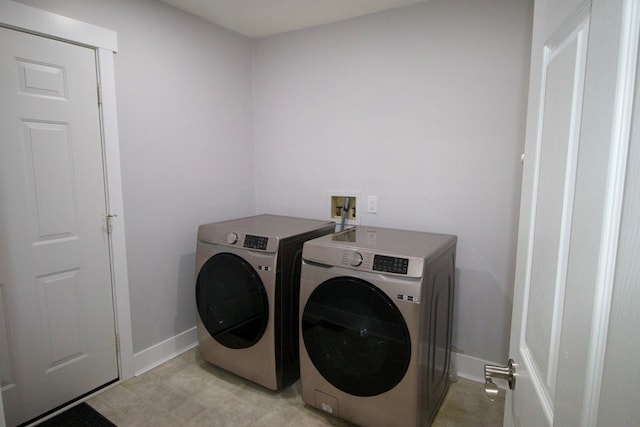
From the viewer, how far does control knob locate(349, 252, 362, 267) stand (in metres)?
1.62

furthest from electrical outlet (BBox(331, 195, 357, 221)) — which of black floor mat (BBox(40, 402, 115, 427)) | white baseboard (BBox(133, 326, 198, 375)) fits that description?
black floor mat (BBox(40, 402, 115, 427))

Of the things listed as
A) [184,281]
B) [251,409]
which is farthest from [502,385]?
[184,281]

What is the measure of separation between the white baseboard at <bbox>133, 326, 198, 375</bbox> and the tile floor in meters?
0.06

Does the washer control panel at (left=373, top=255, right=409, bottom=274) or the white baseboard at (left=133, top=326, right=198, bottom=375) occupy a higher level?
the washer control panel at (left=373, top=255, right=409, bottom=274)

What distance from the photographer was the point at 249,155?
2.93m

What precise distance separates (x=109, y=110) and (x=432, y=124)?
1.96 m

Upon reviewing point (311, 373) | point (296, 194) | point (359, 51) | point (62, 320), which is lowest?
point (311, 373)

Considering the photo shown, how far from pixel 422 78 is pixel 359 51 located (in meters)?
0.50

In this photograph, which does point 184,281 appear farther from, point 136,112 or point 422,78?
point 422,78

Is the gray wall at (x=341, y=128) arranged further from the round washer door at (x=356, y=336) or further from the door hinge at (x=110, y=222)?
the round washer door at (x=356, y=336)

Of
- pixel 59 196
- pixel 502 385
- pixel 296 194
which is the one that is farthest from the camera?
pixel 296 194

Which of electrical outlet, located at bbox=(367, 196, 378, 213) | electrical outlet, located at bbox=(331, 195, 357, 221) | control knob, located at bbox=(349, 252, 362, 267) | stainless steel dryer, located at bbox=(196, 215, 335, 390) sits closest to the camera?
control knob, located at bbox=(349, 252, 362, 267)

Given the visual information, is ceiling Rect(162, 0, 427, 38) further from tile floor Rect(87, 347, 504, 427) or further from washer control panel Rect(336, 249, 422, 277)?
tile floor Rect(87, 347, 504, 427)

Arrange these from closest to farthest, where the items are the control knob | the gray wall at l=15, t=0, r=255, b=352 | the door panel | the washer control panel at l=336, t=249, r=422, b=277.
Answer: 1. the door panel
2. the washer control panel at l=336, t=249, r=422, b=277
3. the control knob
4. the gray wall at l=15, t=0, r=255, b=352
